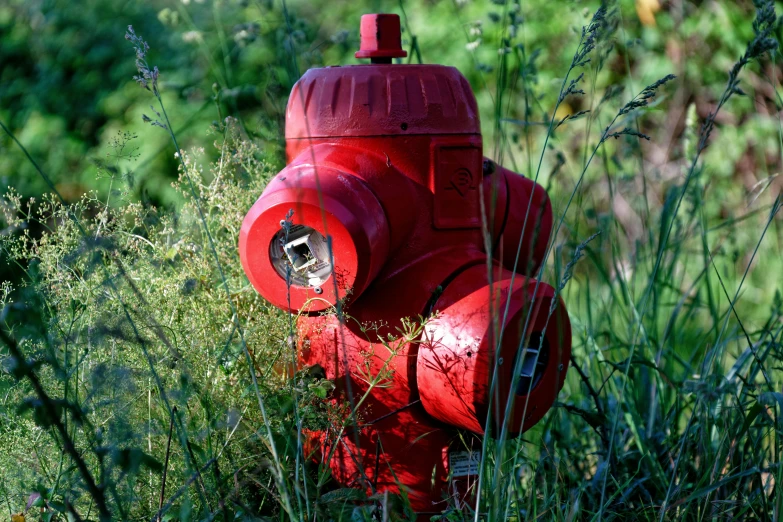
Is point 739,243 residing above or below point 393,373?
above

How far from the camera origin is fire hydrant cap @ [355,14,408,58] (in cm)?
180

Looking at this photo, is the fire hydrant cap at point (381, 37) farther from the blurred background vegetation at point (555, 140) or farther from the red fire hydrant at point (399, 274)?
the blurred background vegetation at point (555, 140)

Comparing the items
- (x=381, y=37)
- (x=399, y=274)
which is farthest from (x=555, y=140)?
(x=399, y=274)

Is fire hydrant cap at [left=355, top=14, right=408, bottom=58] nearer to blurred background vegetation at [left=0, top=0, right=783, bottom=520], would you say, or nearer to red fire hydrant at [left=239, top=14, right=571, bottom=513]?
red fire hydrant at [left=239, top=14, right=571, bottom=513]

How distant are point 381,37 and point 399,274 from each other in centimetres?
50

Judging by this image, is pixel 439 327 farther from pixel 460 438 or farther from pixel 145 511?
pixel 145 511

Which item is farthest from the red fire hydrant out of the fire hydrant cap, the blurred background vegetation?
the blurred background vegetation

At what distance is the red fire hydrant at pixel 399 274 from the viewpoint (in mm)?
1571

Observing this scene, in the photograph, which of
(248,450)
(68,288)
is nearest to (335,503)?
(248,450)

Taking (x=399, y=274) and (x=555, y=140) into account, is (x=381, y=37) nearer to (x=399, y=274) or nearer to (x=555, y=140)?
(x=399, y=274)

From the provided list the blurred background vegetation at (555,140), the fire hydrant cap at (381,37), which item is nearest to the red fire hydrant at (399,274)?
the fire hydrant cap at (381,37)

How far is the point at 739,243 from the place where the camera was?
148 inches

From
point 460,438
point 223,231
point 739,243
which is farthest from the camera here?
point 739,243

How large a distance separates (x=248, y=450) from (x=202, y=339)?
23cm
